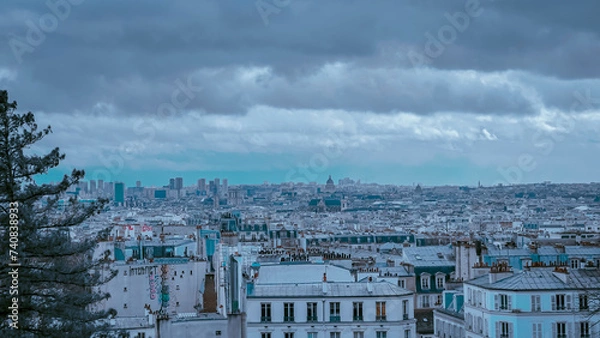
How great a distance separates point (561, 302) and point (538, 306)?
0.69 m

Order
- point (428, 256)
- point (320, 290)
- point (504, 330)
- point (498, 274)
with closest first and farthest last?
point (504, 330) → point (320, 290) → point (498, 274) → point (428, 256)

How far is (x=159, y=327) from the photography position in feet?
102

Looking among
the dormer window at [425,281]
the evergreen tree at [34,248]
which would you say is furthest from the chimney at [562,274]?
the evergreen tree at [34,248]

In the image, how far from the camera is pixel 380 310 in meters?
33.8

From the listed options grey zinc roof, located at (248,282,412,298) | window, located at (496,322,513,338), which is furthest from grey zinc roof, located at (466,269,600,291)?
grey zinc roof, located at (248,282,412,298)

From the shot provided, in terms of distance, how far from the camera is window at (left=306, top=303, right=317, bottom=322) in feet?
111

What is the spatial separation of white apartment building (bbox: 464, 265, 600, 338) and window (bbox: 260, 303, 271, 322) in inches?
241

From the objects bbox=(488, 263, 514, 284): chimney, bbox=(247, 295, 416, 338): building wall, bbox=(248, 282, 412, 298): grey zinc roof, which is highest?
bbox=(488, 263, 514, 284): chimney

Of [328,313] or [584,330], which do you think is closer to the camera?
[584,330]

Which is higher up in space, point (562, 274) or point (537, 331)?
point (562, 274)

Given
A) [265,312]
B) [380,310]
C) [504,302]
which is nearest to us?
[265,312]

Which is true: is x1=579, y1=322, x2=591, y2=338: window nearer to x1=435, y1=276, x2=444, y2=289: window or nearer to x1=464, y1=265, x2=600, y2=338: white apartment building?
x1=464, y1=265, x2=600, y2=338: white apartment building

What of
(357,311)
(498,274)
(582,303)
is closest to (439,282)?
(498,274)

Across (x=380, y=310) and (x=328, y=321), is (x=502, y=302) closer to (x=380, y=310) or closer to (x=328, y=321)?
(x=380, y=310)
